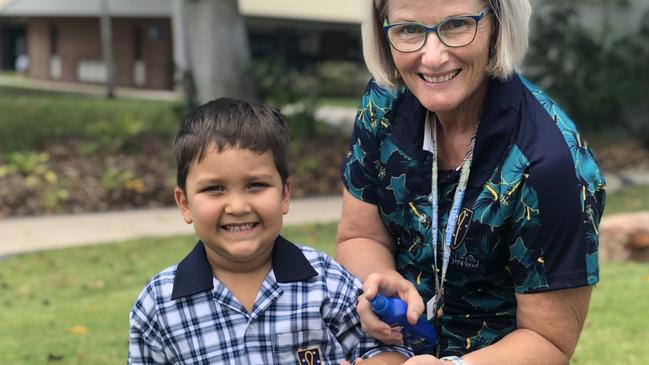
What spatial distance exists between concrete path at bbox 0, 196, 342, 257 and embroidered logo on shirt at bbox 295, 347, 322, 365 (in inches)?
228

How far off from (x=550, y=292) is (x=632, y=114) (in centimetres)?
1421

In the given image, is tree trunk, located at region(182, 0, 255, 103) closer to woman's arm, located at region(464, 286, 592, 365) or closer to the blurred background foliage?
the blurred background foliage

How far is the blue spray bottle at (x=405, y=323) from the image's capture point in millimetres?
2367

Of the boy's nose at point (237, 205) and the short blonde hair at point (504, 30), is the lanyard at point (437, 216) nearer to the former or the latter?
the short blonde hair at point (504, 30)

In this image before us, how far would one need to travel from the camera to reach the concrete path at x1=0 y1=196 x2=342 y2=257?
8.13 metres

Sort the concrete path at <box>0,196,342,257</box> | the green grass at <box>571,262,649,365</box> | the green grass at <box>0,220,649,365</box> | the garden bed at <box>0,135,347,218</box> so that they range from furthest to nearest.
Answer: the garden bed at <box>0,135,347,218</box>
the concrete path at <box>0,196,342,257</box>
the green grass at <box>0,220,649,365</box>
the green grass at <box>571,262,649,365</box>

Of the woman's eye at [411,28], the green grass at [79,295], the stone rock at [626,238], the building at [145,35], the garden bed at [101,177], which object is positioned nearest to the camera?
the woman's eye at [411,28]

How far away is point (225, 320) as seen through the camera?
2.38 m

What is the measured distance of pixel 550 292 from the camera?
8.00 feet

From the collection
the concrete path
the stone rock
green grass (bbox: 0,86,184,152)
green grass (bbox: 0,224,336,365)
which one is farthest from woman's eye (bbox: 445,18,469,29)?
green grass (bbox: 0,86,184,152)

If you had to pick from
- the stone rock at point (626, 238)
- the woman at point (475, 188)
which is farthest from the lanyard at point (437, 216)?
the stone rock at point (626, 238)

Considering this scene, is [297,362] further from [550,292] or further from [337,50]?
[337,50]

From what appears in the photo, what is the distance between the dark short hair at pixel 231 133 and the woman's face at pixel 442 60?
41cm

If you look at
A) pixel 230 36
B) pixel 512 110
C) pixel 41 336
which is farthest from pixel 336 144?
pixel 512 110
